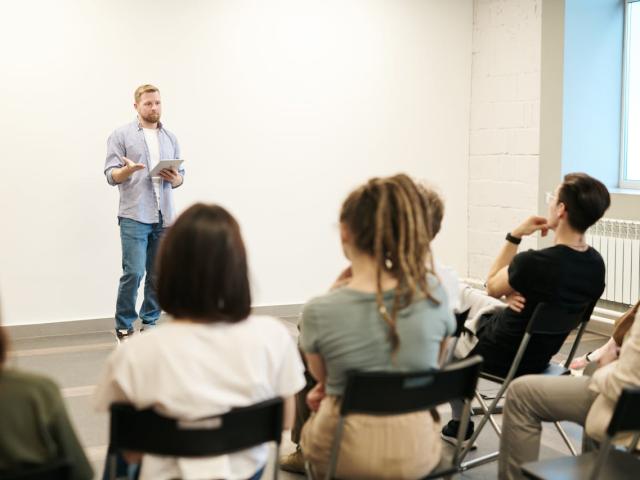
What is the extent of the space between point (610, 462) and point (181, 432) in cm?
111

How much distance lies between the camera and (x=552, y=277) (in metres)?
2.97

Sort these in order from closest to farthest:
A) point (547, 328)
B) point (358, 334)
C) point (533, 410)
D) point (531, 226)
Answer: point (358, 334) < point (533, 410) < point (547, 328) < point (531, 226)

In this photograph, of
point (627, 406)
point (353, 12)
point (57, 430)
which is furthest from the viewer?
point (353, 12)

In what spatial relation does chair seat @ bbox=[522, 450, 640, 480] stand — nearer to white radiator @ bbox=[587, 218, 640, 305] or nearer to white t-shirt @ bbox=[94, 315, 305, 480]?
white t-shirt @ bbox=[94, 315, 305, 480]

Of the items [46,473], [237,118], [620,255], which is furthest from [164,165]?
[46,473]

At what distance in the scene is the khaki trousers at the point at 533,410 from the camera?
2.58 metres

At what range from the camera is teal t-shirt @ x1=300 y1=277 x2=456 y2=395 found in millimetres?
2053

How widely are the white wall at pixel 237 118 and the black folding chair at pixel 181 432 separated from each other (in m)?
3.86

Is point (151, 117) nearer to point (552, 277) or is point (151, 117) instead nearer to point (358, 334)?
point (552, 277)

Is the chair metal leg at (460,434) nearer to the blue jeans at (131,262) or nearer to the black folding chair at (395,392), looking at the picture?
the black folding chair at (395,392)

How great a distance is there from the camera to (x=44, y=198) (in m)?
5.40

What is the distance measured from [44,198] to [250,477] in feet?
12.7

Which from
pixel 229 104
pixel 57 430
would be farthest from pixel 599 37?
pixel 57 430

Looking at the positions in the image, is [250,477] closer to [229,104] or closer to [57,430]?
[57,430]
